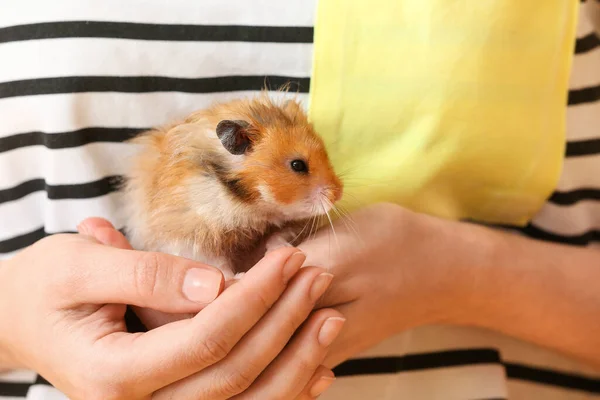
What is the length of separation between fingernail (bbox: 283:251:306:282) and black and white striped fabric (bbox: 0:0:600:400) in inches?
16.3

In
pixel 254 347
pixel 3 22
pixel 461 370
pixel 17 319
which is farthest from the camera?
pixel 461 370

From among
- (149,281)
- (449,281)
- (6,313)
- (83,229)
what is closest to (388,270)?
(449,281)

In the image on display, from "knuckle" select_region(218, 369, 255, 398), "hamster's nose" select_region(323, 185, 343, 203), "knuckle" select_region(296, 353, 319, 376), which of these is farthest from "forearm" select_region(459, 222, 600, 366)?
"knuckle" select_region(218, 369, 255, 398)

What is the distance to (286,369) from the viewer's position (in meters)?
0.90

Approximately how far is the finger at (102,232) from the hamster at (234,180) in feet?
0.21

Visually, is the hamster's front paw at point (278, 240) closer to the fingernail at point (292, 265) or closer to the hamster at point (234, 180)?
the hamster at point (234, 180)

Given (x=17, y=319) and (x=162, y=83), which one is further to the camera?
(x=162, y=83)

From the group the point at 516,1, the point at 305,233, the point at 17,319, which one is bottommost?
the point at 17,319

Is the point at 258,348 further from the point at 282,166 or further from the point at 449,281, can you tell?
the point at 449,281

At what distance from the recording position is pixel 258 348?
87 centimetres

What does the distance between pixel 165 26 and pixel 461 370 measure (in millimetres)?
1017

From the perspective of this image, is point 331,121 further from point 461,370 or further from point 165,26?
point 461,370

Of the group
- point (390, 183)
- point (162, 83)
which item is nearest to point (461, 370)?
point (390, 183)

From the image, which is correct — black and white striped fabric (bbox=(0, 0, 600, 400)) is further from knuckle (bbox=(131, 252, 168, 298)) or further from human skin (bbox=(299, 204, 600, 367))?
knuckle (bbox=(131, 252, 168, 298))
